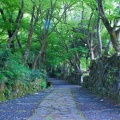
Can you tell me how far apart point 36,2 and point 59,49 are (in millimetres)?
12977

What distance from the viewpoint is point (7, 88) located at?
10.5 m

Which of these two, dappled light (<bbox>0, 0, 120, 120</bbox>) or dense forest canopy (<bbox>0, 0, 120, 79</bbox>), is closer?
dappled light (<bbox>0, 0, 120, 120</bbox>)

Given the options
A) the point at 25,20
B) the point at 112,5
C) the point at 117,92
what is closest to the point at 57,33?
the point at 25,20

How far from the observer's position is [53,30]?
60.5ft

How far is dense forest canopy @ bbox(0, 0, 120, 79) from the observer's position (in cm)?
1155

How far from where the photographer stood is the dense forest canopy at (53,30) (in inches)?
455

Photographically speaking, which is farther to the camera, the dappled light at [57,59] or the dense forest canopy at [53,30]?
the dense forest canopy at [53,30]

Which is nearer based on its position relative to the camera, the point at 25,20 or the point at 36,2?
the point at 36,2

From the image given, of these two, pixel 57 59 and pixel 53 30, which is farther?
pixel 57 59

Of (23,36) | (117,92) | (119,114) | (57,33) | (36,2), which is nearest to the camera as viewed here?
(119,114)

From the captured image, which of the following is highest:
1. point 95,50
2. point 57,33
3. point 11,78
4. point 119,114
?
point 57,33

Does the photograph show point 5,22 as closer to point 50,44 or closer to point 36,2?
point 36,2

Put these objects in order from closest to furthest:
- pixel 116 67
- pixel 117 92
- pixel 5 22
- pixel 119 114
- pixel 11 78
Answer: pixel 119 114, pixel 117 92, pixel 116 67, pixel 11 78, pixel 5 22

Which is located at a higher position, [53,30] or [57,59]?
[53,30]
